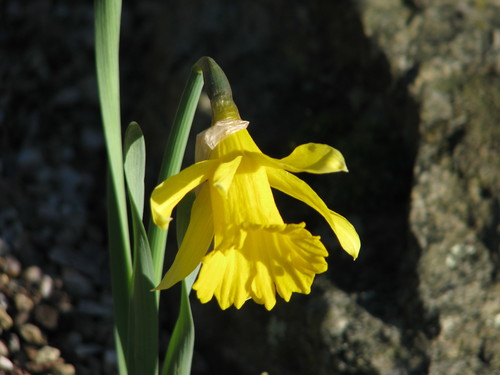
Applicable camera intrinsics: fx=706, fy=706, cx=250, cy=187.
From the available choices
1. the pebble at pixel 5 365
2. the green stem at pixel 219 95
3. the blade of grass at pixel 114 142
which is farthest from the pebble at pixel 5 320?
the green stem at pixel 219 95

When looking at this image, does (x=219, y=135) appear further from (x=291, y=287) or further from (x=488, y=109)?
(x=488, y=109)

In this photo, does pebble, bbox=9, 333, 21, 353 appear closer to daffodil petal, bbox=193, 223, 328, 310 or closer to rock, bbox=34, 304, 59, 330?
rock, bbox=34, 304, 59, 330

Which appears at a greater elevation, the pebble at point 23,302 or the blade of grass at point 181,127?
the blade of grass at point 181,127

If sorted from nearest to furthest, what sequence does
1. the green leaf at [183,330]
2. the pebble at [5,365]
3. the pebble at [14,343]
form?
the green leaf at [183,330] → the pebble at [5,365] → the pebble at [14,343]

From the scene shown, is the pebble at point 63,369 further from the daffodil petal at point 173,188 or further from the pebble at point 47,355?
the daffodil petal at point 173,188

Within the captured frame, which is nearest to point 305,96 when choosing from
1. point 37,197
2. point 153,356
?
point 37,197

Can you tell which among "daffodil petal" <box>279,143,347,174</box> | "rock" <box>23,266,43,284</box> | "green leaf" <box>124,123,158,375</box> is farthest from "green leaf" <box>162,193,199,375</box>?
"rock" <box>23,266,43,284</box>

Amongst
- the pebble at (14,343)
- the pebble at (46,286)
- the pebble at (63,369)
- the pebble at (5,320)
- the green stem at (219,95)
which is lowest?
the pebble at (63,369)

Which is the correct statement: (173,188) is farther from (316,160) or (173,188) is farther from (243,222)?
(316,160)

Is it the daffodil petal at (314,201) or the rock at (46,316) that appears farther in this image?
the rock at (46,316)
